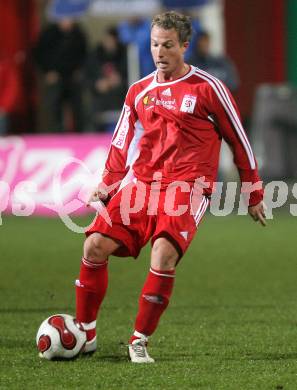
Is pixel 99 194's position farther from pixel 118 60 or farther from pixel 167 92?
pixel 118 60

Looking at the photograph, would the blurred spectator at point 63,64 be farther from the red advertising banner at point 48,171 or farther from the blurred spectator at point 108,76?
the red advertising banner at point 48,171

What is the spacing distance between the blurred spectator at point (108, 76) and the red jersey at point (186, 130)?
33.1 feet

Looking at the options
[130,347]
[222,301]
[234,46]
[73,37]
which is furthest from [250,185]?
[234,46]

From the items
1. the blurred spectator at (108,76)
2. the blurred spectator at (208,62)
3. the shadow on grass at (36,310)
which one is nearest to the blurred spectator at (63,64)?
the blurred spectator at (108,76)

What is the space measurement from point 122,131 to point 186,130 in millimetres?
423

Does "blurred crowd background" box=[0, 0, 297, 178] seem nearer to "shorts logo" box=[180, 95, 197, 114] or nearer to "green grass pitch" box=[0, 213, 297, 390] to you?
"green grass pitch" box=[0, 213, 297, 390]

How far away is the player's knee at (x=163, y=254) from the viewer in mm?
6395

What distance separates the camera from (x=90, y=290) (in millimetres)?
6668

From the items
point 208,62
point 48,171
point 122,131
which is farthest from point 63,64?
point 122,131

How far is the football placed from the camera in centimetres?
650

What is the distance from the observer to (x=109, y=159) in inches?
272

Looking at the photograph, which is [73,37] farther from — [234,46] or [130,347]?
[130,347]

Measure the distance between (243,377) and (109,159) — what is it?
1.62 m

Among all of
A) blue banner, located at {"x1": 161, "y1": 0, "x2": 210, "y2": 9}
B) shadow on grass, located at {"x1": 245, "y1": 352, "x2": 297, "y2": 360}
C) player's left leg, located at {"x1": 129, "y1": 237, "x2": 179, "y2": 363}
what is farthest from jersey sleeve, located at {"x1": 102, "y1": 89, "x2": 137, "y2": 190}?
blue banner, located at {"x1": 161, "y1": 0, "x2": 210, "y2": 9}
